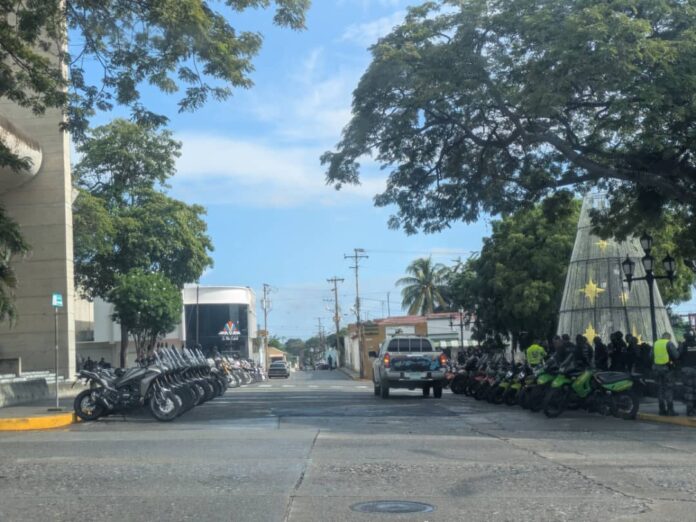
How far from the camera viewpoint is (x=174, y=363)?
18.8 meters

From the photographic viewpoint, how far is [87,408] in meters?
16.8

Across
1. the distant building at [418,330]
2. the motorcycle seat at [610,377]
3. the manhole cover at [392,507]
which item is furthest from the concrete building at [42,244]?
the distant building at [418,330]

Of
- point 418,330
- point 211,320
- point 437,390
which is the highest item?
point 211,320

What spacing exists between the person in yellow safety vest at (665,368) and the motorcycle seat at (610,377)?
62 centimetres

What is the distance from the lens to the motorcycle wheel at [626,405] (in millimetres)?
16900

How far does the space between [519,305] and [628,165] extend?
14.7m

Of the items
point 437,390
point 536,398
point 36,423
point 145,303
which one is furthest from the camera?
point 145,303

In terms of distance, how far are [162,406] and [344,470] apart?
25.8 ft

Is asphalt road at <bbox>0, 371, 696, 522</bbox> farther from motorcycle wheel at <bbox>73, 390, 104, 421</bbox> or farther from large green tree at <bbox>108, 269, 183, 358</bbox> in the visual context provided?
large green tree at <bbox>108, 269, 183, 358</bbox>

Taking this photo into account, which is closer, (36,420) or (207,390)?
(36,420)

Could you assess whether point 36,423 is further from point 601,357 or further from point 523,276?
point 523,276

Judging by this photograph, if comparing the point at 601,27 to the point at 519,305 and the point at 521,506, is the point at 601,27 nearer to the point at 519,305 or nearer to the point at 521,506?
the point at 521,506

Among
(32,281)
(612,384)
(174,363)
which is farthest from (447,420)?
(32,281)

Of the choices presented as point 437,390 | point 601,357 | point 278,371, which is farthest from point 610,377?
point 278,371
